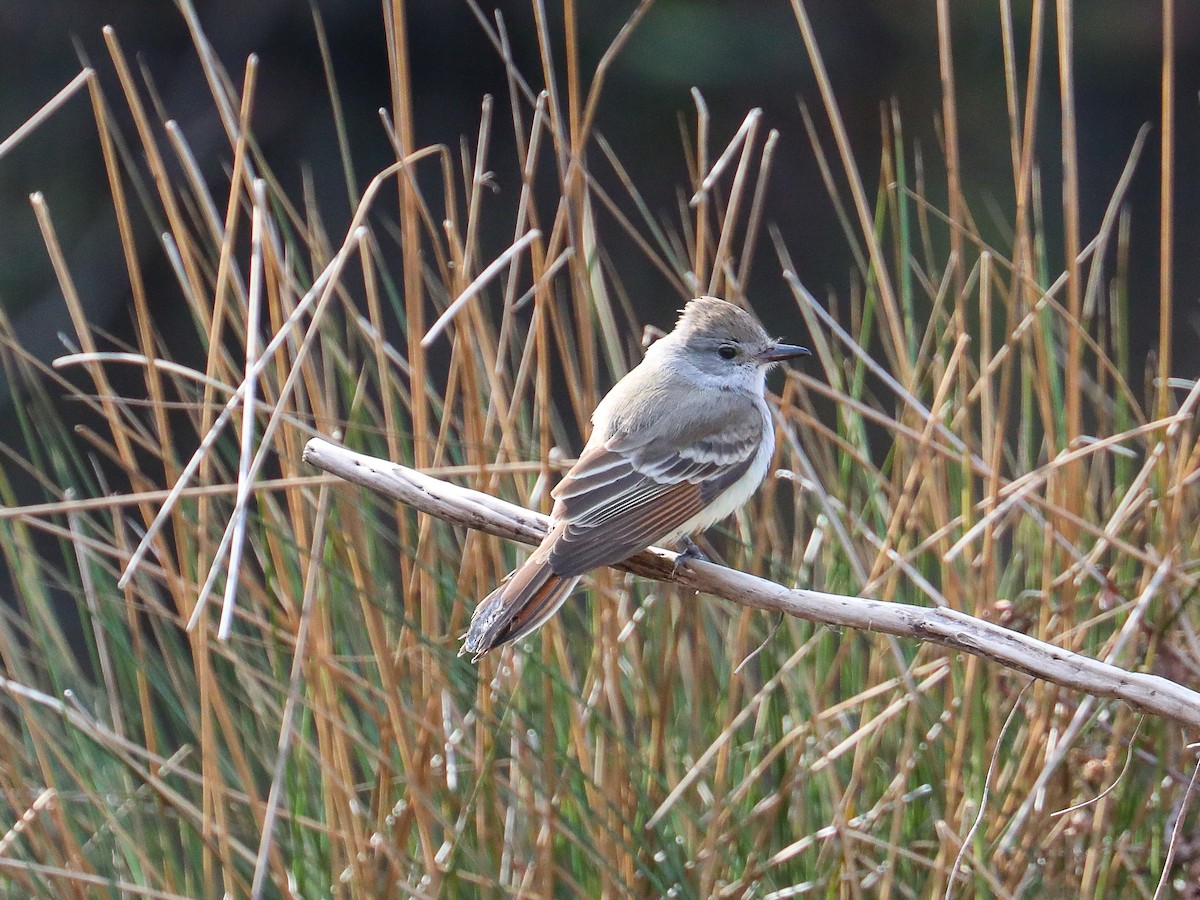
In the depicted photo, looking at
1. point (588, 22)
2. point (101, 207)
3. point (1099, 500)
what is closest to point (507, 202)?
point (588, 22)

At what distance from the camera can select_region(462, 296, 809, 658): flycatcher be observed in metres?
1.88

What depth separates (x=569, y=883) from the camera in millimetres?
1949

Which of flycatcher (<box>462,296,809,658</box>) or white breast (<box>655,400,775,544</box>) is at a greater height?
flycatcher (<box>462,296,809,658</box>)

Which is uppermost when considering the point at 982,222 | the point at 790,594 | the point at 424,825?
the point at 790,594

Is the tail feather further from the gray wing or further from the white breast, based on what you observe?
the white breast

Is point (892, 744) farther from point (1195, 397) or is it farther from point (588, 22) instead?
point (588, 22)

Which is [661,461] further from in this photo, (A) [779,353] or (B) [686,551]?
(A) [779,353]

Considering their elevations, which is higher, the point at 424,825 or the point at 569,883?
the point at 424,825

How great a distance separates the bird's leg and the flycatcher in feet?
0.04

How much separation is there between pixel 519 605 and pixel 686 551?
0.36 meters

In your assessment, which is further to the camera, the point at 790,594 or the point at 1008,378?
the point at 1008,378

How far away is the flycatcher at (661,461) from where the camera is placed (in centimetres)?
188

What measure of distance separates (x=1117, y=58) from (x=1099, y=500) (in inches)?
169

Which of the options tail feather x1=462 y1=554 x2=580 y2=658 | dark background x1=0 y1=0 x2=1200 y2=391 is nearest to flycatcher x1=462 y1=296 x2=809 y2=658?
tail feather x1=462 y1=554 x2=580 y2=658
